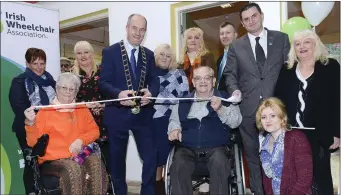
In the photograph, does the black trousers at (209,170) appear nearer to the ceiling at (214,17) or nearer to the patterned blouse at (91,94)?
the patterned blouse at (91,94)

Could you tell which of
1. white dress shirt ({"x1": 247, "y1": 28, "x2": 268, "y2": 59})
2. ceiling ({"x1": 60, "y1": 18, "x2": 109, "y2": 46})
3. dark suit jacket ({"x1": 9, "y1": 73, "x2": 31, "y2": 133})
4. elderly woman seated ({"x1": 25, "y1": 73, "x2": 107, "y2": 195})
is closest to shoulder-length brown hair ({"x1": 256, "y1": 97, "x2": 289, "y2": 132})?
white dress shirt ({"x1": 247, "y1": 28, "x2": 268, "y2": 59})

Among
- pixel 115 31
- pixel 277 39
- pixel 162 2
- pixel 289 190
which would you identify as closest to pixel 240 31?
pixel 162 2

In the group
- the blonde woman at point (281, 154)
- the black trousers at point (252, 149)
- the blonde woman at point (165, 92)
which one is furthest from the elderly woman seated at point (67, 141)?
the blonde woman at point (281, 154)

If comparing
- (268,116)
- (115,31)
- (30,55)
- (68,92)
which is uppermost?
(115,31)

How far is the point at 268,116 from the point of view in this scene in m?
2.45

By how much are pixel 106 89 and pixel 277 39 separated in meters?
1.39

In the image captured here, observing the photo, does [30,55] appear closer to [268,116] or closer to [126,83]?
[126,83]

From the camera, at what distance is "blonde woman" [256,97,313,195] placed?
228cm

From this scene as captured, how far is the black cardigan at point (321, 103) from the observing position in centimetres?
248

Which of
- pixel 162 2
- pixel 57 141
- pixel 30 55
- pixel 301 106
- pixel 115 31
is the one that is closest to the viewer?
pixel 301 106

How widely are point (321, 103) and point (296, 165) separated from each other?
0.49 metres

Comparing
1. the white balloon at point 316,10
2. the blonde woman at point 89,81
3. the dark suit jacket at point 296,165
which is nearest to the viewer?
the dark suit jacket at point 296,165

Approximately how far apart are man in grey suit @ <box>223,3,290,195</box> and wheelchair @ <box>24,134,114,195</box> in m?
1.43

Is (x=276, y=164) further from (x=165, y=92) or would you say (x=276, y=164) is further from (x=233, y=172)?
(x=165, y=92)
